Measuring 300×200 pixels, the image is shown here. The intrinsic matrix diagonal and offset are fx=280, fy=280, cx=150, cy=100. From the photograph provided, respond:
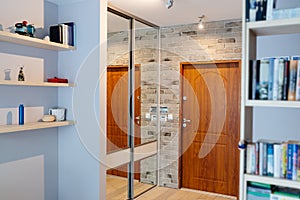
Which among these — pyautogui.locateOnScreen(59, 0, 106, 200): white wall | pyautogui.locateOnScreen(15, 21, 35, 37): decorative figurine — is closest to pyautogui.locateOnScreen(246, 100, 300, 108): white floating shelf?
pyautogui.locateOnScreen(59, 0, 106, 200): white wall

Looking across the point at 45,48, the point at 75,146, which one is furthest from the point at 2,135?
the point at 45,48

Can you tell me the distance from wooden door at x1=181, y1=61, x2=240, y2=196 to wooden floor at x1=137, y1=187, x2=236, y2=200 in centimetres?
10

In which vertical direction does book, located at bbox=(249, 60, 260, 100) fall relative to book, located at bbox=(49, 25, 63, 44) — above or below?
below

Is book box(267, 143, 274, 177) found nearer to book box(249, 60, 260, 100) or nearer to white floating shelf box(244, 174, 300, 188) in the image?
white floating shelf box(244, 174, 300, 188)

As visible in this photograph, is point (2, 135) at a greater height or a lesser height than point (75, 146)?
greater

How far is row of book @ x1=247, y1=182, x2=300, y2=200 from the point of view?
1.45 meters

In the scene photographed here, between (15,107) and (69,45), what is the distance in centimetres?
85

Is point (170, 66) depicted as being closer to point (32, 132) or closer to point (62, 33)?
point (62, 33)

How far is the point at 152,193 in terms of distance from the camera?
13.4 ft

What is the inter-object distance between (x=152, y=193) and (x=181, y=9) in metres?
2.58

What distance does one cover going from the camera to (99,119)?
2.98 meters

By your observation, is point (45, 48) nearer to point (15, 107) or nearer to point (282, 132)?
point (15, 107)

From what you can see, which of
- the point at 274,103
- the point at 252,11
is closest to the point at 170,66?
the point at 252,11

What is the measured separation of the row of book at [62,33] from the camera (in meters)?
2.91
